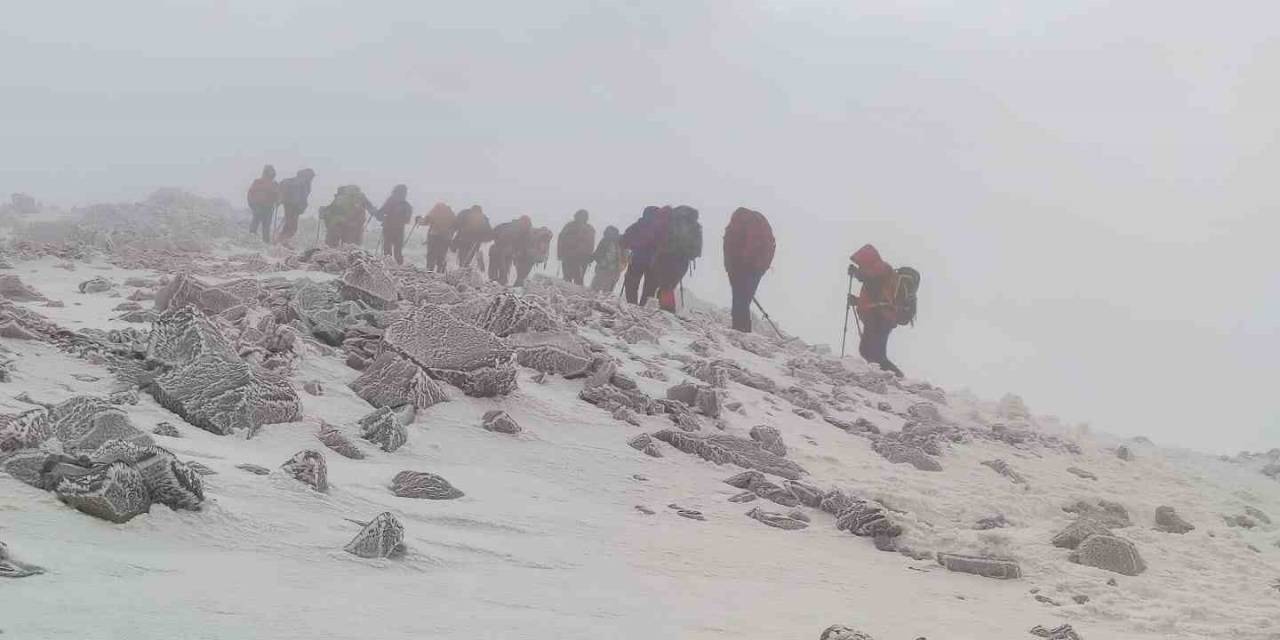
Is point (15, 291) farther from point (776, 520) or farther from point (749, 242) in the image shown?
point (749, 242)

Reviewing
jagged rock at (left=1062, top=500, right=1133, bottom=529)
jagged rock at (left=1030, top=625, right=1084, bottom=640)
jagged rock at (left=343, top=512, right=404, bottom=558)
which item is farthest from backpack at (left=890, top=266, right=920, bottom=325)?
jagged rock at (left=343, top=512, right=404, bottom=558)

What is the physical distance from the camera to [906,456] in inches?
284

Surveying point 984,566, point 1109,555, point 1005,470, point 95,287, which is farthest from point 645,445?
point 95,287

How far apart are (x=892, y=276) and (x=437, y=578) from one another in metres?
14.0

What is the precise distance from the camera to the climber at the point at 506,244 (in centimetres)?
2300

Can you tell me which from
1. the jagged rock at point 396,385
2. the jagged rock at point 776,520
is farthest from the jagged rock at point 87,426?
the jagged rock at point 776,520

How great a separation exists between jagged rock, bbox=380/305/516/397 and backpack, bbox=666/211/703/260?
983cm

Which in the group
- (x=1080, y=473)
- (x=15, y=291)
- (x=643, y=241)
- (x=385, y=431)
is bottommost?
(x=1080, y=473)

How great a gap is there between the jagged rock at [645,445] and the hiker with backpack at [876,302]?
35.8 ft

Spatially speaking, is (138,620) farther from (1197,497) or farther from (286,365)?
(1197,497)

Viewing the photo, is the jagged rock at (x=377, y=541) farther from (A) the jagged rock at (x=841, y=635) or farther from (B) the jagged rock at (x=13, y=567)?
(A) the jagged rock at (x=841, y=635)

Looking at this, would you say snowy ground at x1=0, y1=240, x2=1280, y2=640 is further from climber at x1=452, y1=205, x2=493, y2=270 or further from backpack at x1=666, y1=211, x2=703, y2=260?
climber at x1=452, y1=205, x2=493, y2=270

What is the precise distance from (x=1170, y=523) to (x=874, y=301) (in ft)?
32.4

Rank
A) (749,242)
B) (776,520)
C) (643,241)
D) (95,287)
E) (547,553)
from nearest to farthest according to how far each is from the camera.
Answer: (547,553)
(776,520)
(95,287)
(749,242)
(643,241)
